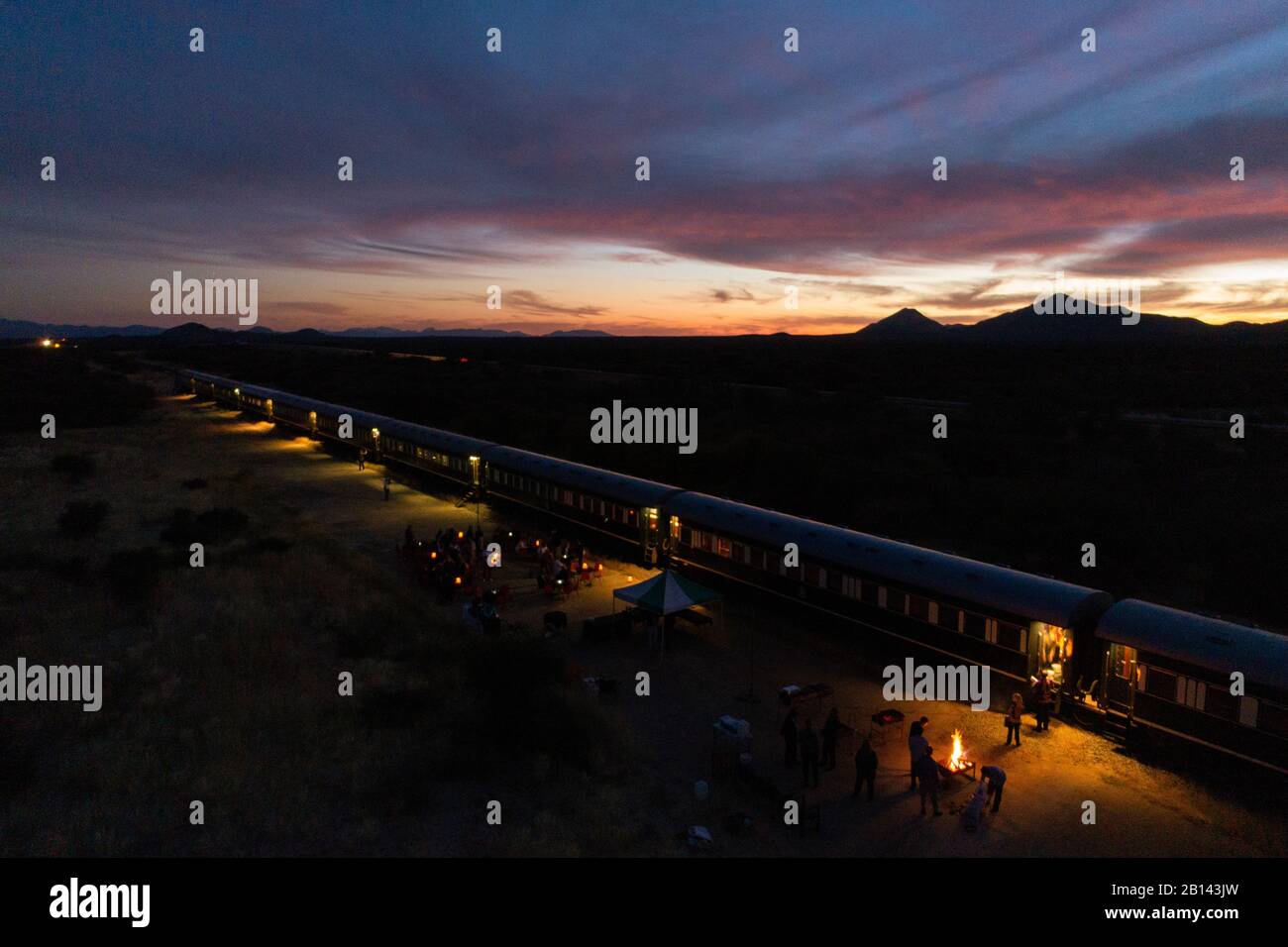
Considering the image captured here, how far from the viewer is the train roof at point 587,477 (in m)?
21.8

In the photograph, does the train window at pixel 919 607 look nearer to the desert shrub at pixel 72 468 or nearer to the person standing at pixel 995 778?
→ the person standing at pixel 995 778

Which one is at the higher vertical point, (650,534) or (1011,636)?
(650,534)

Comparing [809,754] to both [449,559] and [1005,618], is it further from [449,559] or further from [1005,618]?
[449,559]

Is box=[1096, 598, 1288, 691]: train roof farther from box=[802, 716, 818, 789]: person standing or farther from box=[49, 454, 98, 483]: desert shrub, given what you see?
box=[49, 454, 98, 483]: desert shrub

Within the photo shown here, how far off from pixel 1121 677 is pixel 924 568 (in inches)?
144

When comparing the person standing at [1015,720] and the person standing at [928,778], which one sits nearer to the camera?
the person standing at [928,778]

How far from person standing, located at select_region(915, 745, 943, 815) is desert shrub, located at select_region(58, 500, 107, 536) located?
26.3m

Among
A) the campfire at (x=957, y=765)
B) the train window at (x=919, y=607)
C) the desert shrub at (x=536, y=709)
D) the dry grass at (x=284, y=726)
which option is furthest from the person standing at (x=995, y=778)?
the desert shrub at (x=536, y=709)

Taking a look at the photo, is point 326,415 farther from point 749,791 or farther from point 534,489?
point 749,791

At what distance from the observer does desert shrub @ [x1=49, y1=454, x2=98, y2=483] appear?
35.0 m

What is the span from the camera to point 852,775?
455 inches

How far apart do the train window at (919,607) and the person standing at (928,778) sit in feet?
13.8

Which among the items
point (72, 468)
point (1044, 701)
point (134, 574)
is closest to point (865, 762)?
point (1044, 701)

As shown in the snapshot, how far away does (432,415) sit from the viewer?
6375cm
